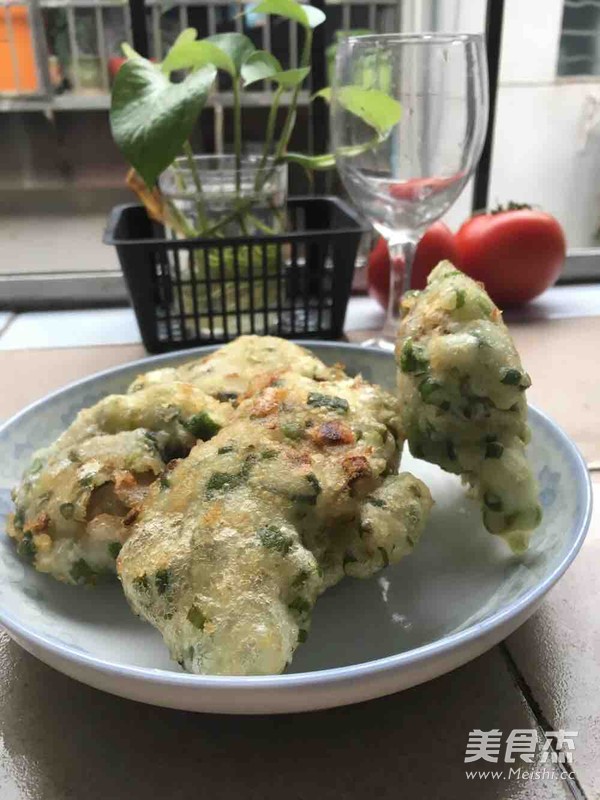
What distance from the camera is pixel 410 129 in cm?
86

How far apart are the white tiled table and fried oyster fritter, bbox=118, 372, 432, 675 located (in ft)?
0.23

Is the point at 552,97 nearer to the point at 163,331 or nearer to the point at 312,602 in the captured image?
the point at 163,331

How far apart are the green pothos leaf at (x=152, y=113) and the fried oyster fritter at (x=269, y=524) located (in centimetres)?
38

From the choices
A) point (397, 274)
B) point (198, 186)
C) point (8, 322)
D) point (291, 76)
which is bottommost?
point (8, 322)

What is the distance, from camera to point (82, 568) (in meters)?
0.45

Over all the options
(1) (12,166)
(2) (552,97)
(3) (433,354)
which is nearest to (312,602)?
(3) (433,354)

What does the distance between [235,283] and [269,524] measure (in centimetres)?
57

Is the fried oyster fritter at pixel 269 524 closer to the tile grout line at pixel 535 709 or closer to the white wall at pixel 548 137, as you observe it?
the tile grout line at pixel 535 709

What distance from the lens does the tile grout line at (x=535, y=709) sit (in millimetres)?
382

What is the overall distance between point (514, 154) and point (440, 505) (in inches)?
73.9

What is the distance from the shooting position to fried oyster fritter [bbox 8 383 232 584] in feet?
1.50

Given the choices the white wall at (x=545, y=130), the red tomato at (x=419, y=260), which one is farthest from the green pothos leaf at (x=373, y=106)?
the white wall at (x=545, y=130)

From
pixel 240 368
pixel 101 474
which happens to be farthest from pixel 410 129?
pixel 101 474

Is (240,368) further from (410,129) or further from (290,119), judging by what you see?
(290,119)
